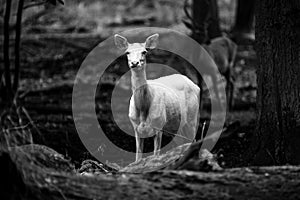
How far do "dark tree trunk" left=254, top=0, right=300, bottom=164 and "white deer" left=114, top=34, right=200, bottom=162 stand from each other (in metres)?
0.99

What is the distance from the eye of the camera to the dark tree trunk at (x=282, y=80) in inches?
261

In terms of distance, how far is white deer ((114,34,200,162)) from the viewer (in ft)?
21.6

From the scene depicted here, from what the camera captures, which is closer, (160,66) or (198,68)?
(198,68)

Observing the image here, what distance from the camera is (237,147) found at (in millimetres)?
7961

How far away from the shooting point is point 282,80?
666 centimetres

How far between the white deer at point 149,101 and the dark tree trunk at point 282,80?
0.99 m

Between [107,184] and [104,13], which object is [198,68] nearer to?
[107,184]

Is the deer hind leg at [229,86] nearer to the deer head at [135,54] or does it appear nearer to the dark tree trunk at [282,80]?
the dark tree trunk at [282,80]

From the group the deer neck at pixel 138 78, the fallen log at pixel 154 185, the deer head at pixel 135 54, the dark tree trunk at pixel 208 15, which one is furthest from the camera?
the dark tree trunk at pixel 208 15

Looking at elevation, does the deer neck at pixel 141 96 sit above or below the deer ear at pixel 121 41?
below

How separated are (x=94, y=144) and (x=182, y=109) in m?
1.64

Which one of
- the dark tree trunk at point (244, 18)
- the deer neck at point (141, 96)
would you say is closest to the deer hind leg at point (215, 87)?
the deer neck at point (141, 96)

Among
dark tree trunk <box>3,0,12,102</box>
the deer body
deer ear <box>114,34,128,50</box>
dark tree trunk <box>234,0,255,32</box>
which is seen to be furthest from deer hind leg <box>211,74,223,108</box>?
dark tree trunk <box>234,0,255,32</box>

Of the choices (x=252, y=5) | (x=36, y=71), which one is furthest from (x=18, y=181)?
(x=252, y=5)
